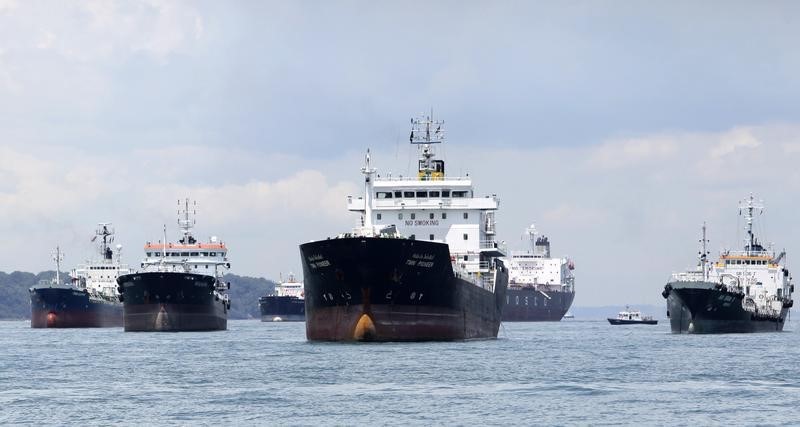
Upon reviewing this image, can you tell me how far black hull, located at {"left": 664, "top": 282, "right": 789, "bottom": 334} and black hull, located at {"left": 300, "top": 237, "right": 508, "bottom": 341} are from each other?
1134 inches

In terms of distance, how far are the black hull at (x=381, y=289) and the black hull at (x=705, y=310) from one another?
28812 millimetres

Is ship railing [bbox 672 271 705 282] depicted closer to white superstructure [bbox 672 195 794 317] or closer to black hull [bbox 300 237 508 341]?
white superstructure [bbox 672 195 794 317]

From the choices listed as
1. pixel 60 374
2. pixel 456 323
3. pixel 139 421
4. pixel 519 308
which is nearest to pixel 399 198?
pixel 456 323

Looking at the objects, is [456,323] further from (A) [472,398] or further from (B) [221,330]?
(B) [221,330]

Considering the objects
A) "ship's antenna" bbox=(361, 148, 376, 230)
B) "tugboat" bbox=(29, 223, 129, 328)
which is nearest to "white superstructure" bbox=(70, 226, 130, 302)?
"tugboat" bbox=(29, 223, 129, 328)

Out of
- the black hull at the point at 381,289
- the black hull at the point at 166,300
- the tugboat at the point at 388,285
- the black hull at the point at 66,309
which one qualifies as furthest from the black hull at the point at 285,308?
the black hull at the point at 381,289

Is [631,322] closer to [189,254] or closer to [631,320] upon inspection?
[631,320]

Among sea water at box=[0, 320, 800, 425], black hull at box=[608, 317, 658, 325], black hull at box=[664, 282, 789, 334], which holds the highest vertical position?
black hull at box=[664, 282, 789, 334]

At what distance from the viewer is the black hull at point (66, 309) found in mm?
134375

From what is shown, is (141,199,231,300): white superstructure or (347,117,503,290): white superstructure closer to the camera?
(347,117,503,290): white superstructure

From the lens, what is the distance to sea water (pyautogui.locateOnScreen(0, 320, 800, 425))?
39.5 meters

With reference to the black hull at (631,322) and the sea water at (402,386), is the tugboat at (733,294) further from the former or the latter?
the black hull at (631,322)

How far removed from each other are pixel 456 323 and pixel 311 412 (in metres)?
29.0

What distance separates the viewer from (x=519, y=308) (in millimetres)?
186625
